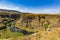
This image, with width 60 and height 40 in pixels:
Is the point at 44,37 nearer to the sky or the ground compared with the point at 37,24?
nearer to the sky

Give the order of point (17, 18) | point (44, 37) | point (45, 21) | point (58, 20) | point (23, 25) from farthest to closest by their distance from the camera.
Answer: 1. point (17, 18)
2. point (23, 25)
3. point (45, 21)
4. point (58, 20)
5. point (44, 37)

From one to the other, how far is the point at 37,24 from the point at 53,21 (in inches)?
439

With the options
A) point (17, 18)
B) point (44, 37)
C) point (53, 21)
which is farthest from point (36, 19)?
point (44, 37)

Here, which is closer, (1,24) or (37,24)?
(37,24)

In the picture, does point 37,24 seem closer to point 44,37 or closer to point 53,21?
point 53,21

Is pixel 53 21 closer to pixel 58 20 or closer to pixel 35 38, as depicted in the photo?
pixel 58 20

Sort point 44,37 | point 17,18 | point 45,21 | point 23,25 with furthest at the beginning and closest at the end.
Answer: point 17,18
point 23,25
point 45,21
point 44,37

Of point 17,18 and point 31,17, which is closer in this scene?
point 31,17

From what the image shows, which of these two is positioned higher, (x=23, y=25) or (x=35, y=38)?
(x=35, y=38)

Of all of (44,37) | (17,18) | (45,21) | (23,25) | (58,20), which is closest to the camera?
(44,37)

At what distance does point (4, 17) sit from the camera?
366 feet

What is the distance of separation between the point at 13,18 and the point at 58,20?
4060 cm

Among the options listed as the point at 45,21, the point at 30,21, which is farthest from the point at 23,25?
the point at 45,21

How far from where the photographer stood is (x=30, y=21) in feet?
314
